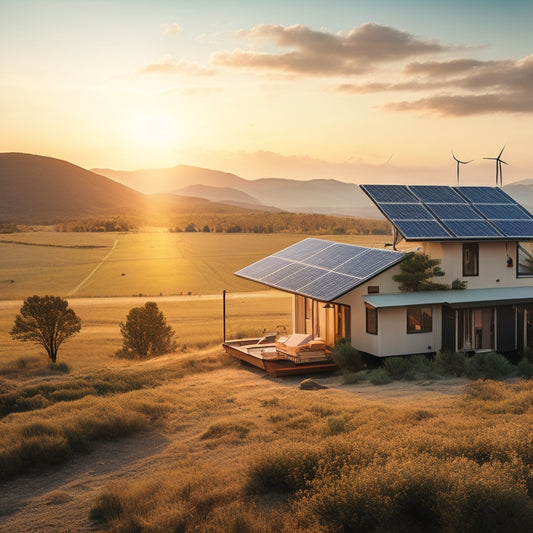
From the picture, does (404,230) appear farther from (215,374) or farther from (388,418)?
(388,418)

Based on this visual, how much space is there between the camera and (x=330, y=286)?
2264 centimetres

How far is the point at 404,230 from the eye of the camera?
75.7ft

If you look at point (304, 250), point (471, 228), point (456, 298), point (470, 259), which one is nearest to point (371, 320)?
point (456, 298)

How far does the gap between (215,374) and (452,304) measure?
343 inches

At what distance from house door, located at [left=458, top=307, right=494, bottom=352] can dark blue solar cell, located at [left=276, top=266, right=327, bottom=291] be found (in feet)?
18.2

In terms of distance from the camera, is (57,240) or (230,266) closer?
(230,266)

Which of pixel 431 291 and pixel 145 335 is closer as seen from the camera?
pixel 431 291

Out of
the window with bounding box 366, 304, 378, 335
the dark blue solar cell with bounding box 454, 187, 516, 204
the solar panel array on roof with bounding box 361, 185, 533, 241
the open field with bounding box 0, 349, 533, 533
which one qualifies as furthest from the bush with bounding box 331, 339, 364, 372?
the dark blue solar cell with bounding box 454, 187, 516, 204

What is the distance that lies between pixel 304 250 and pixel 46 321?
1235 cm

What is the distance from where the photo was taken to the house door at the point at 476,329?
75.7 feet

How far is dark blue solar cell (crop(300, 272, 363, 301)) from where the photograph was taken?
21.6 m

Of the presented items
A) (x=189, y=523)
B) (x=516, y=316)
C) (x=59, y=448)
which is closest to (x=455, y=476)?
(x=189, y=523)

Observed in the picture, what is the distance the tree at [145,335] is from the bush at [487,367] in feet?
48.6

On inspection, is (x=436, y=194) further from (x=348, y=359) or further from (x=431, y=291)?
(x=348, y=359)
